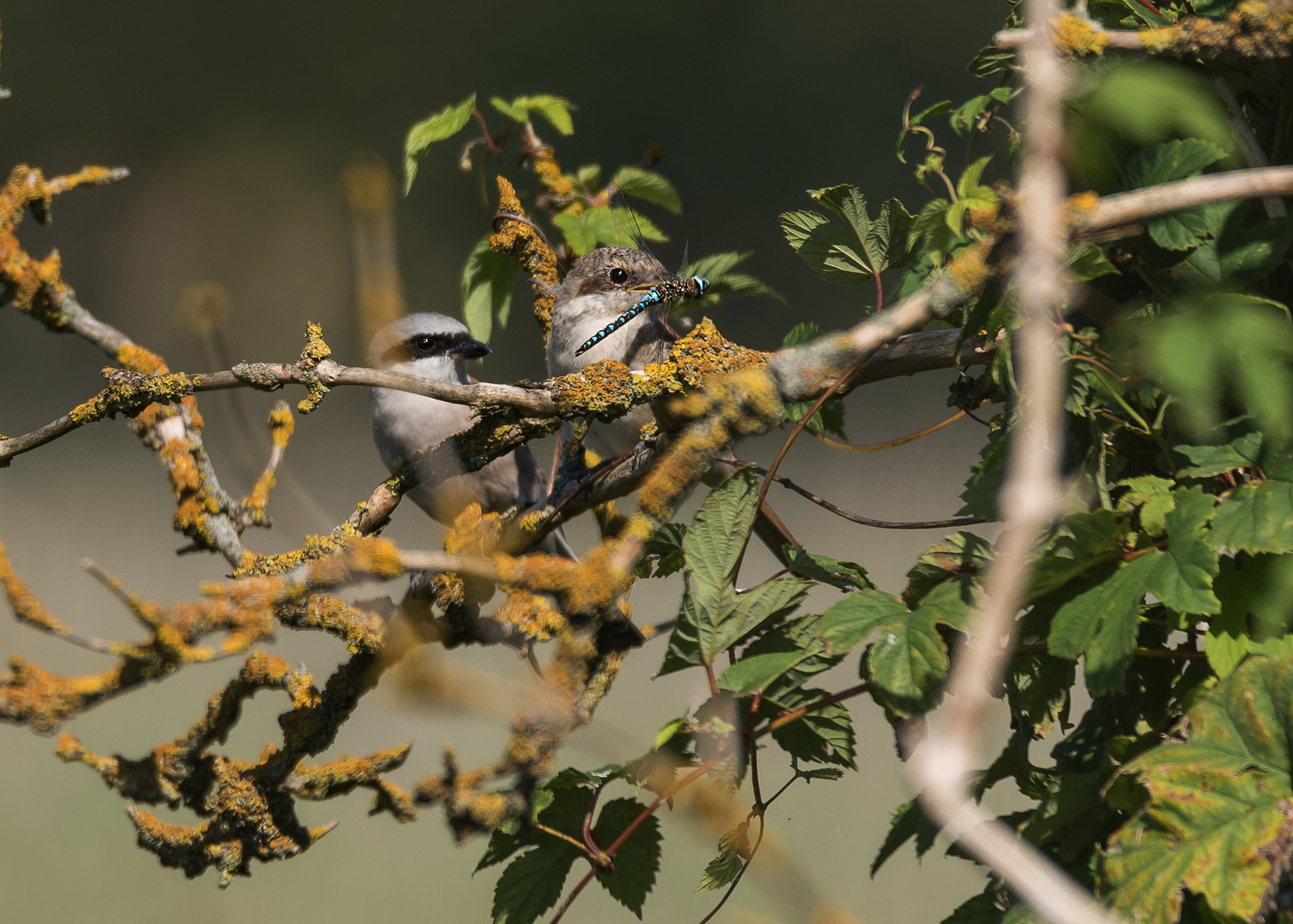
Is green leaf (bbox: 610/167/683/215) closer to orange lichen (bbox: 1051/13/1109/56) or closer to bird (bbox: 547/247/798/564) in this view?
bird (bbox: 547/247/798/564)

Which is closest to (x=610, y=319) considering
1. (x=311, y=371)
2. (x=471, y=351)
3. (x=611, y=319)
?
(x=611, y=319)

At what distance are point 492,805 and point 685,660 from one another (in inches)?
5.0

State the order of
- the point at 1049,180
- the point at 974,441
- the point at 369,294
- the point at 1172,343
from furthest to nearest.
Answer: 1. the point at 974,441
2. the point at 369,294
3. the point at 1172,343
4. the point at 1049,180

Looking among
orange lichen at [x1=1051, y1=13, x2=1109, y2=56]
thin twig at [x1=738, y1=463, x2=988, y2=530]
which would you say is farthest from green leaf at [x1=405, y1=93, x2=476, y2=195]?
orange lichen at [x1=1051, y1=13, x2=1109, y2=56]

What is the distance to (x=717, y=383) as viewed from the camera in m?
0.53

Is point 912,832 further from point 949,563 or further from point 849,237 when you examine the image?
point 849,237

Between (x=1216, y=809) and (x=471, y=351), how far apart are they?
118 centimetres

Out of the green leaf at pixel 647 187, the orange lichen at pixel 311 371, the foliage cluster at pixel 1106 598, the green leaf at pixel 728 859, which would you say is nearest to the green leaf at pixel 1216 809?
the foliage cluster at pixel 1106 598

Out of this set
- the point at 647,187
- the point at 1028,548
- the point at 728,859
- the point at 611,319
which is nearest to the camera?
the point at 1028,548

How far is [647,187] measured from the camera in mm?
925

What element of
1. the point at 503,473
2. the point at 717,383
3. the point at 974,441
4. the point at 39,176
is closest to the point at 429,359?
the point at 503,473

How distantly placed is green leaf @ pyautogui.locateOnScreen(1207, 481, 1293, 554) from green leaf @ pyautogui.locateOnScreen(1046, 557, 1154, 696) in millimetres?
32

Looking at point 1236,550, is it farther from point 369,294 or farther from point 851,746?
point 369,294

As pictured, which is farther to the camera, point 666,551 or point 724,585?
point 666,551
